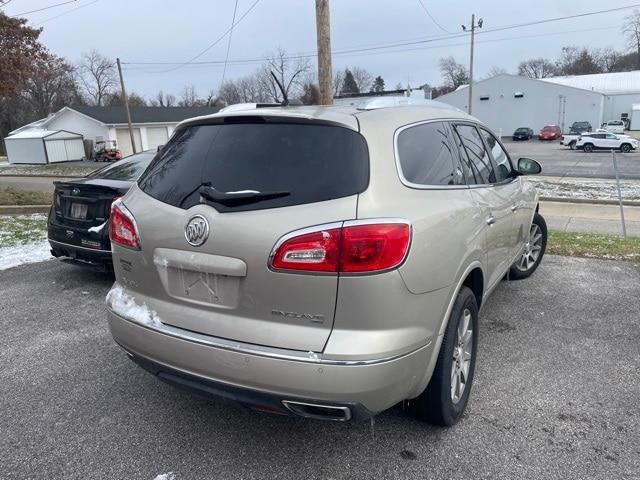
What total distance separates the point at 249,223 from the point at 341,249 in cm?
44

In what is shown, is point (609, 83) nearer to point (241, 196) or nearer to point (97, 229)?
point (97, 229)

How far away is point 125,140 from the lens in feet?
158

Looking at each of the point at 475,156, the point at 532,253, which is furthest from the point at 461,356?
the point at 532,253

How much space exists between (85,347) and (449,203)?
296 cm

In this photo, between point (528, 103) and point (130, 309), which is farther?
point (528, 103)

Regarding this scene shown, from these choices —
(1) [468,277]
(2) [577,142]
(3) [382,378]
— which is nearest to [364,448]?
(3) [382,378]

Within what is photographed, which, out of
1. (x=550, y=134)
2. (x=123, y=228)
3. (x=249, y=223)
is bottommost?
(x=550, y=134)

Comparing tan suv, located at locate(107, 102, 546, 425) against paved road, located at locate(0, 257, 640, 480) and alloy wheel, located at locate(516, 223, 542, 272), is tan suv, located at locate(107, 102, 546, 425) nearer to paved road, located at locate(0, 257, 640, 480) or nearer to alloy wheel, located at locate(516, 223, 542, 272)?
paved road, located at locate(0, 257, 640, 480)

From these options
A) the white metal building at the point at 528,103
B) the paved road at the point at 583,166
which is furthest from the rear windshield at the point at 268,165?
the white metal building at the point at 528,103

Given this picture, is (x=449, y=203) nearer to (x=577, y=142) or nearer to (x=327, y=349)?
(x=327, y=349)

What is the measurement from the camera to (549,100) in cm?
6053

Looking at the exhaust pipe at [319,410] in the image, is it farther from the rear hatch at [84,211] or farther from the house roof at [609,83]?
the house roof at [609,83]

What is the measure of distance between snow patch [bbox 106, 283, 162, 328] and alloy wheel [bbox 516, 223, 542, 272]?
397cm

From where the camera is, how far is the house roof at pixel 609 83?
2494 inches
